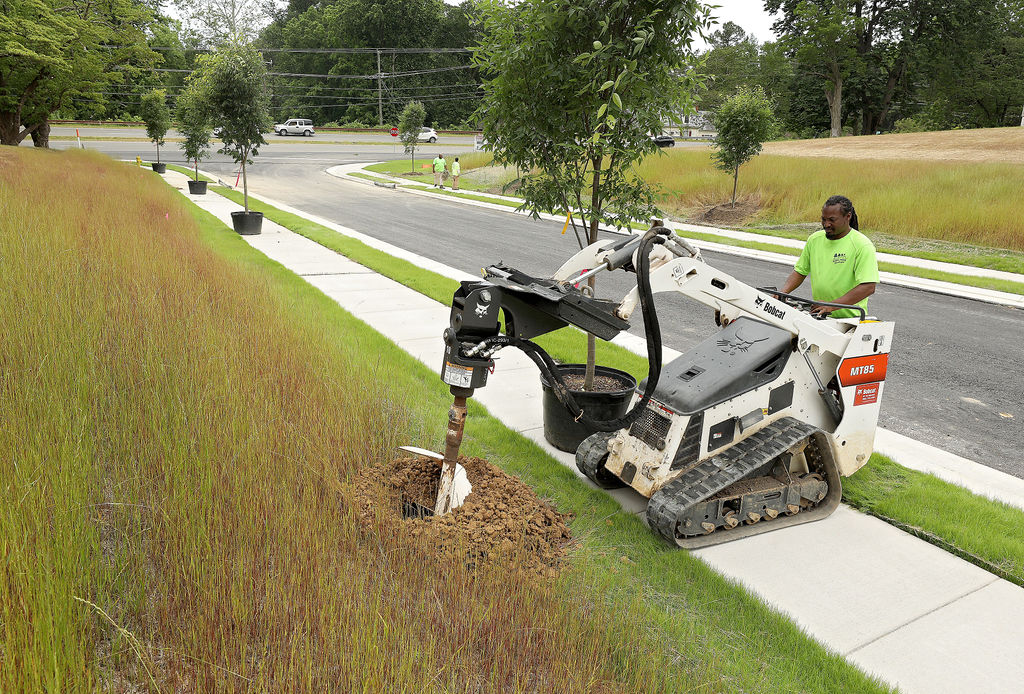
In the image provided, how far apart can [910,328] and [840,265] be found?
5761mm

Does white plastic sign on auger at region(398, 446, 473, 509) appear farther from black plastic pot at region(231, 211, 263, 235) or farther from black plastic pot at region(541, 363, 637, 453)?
black plastic pot at region(231, 211, 263, 235)

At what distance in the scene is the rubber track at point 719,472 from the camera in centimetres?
410

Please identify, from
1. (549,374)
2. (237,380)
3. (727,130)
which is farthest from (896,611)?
(727,130)

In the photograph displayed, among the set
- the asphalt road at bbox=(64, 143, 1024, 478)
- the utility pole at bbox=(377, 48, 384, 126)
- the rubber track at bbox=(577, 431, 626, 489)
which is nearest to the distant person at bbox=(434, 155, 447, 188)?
the asphalt road at bbox=(64, 143, 1024, 478)

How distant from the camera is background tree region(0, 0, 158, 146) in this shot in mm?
20906

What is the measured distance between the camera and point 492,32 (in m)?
5.87

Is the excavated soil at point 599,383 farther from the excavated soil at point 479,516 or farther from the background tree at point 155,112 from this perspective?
the background tree at point 155,112

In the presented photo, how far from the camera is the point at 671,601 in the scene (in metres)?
3.63

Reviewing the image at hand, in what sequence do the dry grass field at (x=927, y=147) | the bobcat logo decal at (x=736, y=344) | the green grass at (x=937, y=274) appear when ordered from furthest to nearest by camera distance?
the dry grass field at (x=927, y=147), the green grass at (x=937, y=274), the bobcat logo decal at (x=736, y=344)

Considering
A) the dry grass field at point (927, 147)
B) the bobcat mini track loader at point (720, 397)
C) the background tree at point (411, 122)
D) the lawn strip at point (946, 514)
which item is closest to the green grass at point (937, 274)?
the lawn strip at point (946, 514)

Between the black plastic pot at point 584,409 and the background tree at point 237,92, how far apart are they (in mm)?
13759

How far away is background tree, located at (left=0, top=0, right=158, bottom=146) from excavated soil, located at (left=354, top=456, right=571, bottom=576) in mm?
22120

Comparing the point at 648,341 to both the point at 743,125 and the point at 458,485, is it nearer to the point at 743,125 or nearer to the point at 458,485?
the point at 458,485

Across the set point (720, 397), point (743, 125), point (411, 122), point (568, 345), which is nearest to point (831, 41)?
point (411, 122)
